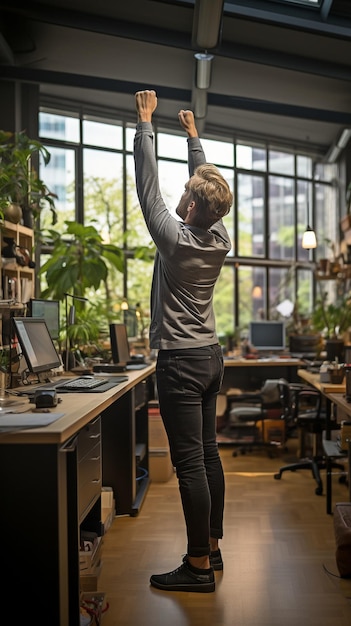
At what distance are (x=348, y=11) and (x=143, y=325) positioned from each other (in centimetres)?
376

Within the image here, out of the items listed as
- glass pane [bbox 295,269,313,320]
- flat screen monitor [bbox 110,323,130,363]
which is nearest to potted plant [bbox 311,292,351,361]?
glass pane [bbox 295,269,313,320]

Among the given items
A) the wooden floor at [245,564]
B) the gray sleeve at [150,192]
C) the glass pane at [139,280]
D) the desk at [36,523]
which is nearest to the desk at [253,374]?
the glass pane at [139,280]

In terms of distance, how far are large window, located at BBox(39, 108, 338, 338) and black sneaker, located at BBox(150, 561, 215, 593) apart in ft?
21.5

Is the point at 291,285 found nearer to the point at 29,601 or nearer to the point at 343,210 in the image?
the point at 343,210

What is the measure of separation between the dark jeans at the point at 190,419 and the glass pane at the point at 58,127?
25.4ft

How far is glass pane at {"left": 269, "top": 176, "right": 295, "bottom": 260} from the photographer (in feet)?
39.5

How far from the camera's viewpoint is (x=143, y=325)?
24.4 feet

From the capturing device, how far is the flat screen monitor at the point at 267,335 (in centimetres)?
880

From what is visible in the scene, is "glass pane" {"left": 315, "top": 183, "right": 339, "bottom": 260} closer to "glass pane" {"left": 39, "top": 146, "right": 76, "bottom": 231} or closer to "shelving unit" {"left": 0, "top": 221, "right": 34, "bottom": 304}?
"glass pane" {"left": 39, "top": 146, "right": 76, "bottom": 231}

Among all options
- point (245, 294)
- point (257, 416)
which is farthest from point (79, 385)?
point (245, 294)

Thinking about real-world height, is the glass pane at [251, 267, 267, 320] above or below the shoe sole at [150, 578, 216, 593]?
above

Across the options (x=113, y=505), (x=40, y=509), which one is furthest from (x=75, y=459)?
(x=113, y=505)

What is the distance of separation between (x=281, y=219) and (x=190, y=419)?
9.64 metres

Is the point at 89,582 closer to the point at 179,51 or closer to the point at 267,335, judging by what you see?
the point at 267,335
